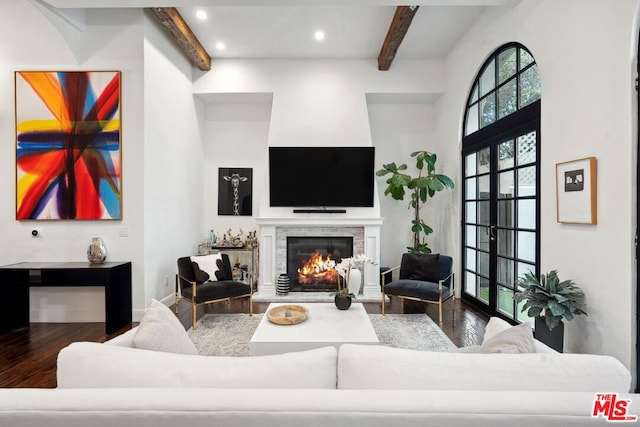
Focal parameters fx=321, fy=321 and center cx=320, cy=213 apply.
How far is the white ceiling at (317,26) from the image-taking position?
3.51 m

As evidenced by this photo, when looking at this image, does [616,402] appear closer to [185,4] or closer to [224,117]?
[185,4]

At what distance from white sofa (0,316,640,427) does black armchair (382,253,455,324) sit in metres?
2.79

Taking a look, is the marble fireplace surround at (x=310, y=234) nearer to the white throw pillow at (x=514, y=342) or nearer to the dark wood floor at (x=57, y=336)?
the dark wood floor at (x=57, y=336)

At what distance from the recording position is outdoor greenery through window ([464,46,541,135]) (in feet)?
11.3

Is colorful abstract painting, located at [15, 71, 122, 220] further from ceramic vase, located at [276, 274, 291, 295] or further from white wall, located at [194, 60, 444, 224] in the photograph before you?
ceramic vase, located at [276, 274, 291, 295]

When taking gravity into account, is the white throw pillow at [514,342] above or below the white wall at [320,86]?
below

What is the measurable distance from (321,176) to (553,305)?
11.5 ft

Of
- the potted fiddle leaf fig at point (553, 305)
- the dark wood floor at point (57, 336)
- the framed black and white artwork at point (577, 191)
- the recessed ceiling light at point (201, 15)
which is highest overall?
the recessed ceiling light at point (201, 15)

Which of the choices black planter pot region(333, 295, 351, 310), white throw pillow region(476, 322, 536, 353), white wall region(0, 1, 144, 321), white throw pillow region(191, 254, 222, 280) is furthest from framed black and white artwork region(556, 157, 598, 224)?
white wall region(0, 1, 144, 321)

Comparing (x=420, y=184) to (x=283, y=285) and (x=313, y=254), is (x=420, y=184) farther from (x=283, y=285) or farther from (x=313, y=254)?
(x=283, y=285)

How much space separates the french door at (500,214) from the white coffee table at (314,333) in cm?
197

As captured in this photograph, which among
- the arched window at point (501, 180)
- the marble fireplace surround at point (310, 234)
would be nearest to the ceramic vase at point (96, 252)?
the marble fireplace surround at point (310, 234)

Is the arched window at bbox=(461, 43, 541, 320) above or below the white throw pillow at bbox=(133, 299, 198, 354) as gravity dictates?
above

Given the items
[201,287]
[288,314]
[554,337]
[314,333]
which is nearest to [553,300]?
[554,337]
